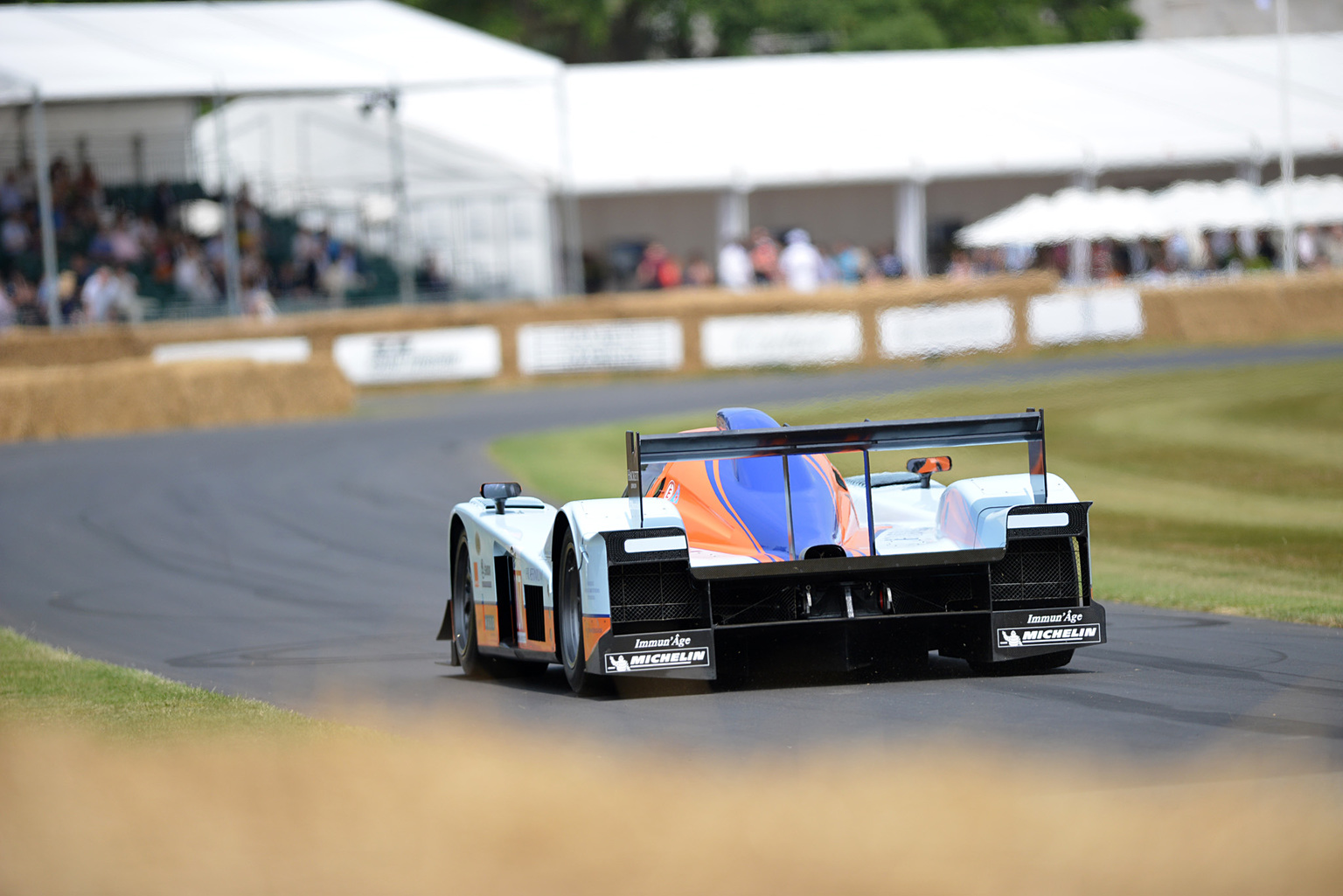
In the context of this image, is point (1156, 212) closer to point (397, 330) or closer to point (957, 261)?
point (957, 261)

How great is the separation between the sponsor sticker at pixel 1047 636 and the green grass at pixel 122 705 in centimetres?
291

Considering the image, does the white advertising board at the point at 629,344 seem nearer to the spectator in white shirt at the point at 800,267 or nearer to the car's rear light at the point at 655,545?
the spectator in white shirt at the point at 800,267

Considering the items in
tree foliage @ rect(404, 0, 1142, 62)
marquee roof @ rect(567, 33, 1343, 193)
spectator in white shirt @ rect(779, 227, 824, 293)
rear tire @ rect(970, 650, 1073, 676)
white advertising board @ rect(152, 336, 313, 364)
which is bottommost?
rear tire @ rect(970, 650, 1073, 676)

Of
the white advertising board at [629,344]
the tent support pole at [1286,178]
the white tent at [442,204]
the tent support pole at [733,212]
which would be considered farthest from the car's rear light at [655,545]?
the tent support pole at [733,212]

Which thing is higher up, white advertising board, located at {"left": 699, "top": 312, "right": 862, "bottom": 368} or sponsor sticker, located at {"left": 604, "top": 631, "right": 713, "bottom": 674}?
white advertising board, located at {"left": 699, "top": 312, "right": 862, "bottom": 368}

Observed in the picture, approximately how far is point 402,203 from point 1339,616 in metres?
24.8

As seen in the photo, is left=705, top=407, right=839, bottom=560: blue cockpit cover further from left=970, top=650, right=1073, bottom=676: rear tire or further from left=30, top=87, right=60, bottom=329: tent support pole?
left=30, top=87, right=60, bottom=329: tent support pole

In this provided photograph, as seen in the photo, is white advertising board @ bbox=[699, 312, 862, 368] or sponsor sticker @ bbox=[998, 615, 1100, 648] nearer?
sponsor sticker @ bbox=[998, 615, 1100, 648]

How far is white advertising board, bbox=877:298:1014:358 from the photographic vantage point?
31781mm

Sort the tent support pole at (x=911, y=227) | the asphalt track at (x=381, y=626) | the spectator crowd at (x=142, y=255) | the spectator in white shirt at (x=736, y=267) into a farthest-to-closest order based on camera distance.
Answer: the tent support pole at (x=911, y=227)
the spectator in white shirt at (x=736, y=267)
the spectator crowd at (x=142, y=255)
the asphalt track at (x=381, y=626)

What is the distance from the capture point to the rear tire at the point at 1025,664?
8.23 metres

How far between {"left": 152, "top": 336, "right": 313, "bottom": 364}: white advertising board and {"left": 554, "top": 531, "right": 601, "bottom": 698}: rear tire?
21.3 metres

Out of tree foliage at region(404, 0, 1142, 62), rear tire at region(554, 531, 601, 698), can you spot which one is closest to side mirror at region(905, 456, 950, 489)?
rear tire at region(554, 531, 601, 698)

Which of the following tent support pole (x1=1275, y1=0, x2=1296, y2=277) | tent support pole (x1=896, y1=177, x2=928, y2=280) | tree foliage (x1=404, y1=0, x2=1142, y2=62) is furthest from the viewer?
tree foliage (x1=404, y1=0, x2=1142, y2=62)
